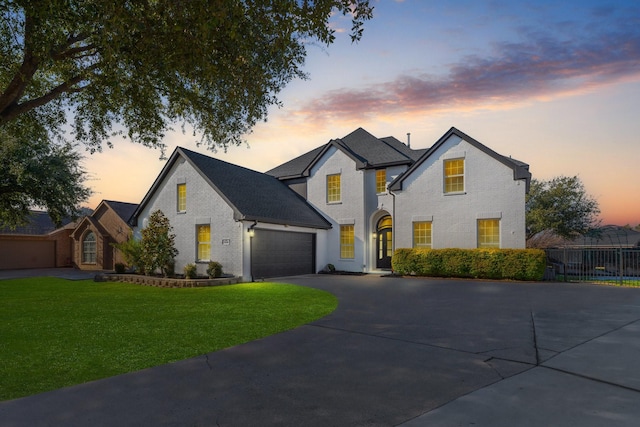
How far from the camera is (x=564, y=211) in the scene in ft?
98.5

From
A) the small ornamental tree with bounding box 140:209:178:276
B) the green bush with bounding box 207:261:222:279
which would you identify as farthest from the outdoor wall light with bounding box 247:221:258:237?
the small ornamental tree with bounding box 140:209:178:276

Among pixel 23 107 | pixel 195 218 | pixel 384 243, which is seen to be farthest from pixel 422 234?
pixel 23 107

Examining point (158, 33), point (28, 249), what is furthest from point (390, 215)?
point (28, 249)

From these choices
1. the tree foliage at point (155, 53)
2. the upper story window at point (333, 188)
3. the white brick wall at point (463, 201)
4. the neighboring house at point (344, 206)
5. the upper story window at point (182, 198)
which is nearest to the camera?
the tree foliage at point (155, 53)

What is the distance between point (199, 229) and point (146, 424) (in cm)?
1687

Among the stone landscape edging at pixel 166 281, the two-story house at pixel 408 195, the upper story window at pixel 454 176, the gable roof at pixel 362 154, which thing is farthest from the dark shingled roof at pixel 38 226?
the upper story window at pixel 454 176

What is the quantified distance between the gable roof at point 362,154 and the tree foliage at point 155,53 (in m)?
11.3

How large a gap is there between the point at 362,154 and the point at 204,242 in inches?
423

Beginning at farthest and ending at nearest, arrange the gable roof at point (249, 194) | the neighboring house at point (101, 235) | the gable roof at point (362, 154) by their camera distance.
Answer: the neighboring house at point (101, 235), the gable roof at point (362, 154), the gable roof at point (249, 194)

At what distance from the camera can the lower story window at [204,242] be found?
1952 cm

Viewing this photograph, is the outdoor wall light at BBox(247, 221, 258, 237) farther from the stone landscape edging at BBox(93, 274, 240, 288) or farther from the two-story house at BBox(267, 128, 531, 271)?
the two-story house at BBox(267, 128, 531, 271)

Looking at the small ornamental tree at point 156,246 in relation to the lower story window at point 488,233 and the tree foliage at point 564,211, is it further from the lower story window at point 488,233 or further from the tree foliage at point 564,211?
the tree foliage at point 564,211

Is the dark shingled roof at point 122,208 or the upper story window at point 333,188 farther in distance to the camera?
the dark shingled roof at point 122,208

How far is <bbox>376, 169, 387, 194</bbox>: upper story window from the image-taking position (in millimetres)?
22625
